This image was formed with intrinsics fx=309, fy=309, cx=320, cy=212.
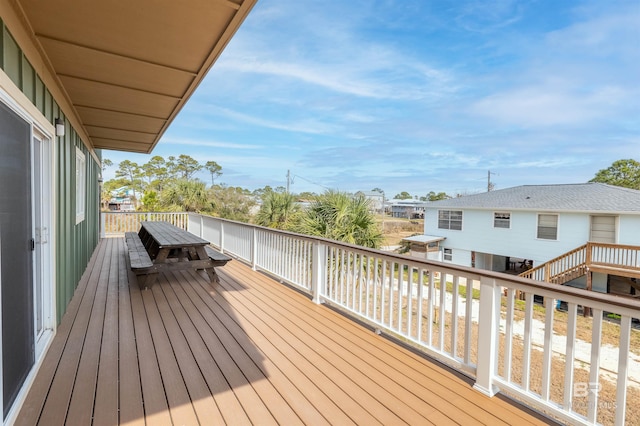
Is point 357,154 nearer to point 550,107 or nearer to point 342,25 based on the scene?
point 550,107

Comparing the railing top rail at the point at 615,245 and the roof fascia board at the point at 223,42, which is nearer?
the roof fascia board at the point at 223,42

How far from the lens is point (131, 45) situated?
7.57 ft

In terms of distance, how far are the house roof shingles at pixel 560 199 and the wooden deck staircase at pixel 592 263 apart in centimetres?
174

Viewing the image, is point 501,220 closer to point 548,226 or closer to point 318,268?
point 548,226

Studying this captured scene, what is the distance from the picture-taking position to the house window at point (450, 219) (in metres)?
17.5

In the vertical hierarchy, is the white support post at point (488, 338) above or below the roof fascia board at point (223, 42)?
below

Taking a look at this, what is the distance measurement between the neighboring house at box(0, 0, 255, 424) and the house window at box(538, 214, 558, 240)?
16294 millimetres

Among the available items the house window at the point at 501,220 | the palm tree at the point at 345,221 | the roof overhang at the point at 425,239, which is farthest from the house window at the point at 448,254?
the palm tree at the point at 345,221

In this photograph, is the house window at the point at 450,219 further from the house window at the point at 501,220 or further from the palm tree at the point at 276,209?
the palm tree at the point at 276,209

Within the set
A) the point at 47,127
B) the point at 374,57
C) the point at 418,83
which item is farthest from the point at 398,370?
the point at 418,83

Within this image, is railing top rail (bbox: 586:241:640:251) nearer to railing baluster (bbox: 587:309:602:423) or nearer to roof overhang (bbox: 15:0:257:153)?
railing baluster (bbox: 587:309:602:423)

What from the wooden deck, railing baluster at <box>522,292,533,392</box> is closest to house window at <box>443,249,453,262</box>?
the wooden deck

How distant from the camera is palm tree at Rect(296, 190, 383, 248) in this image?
7293 mm

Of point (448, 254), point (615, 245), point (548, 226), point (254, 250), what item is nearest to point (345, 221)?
point (254, 250)
